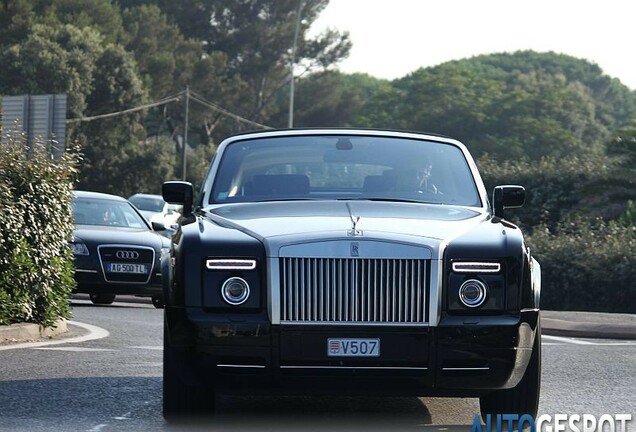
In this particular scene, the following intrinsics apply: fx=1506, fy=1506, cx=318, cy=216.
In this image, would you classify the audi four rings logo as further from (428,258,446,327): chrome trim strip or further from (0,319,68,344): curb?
(428,258,446,327): chrome trim strip

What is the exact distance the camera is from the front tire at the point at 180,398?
8148 mm

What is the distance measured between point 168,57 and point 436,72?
106ft

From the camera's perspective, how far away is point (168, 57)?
3307 inches

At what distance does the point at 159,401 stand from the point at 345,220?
2.03 meters

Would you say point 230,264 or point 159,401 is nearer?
point 230,264

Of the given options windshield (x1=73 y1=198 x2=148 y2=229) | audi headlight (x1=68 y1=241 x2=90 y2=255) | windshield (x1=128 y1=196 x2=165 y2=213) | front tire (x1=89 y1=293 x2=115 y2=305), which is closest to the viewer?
audi headlight (x1=68 y1=241 x2=90 y2=255)

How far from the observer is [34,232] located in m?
14.1

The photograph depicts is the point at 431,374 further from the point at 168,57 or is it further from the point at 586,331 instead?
the point at 168,57

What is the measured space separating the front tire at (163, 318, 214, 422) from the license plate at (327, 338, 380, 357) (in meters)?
0.82

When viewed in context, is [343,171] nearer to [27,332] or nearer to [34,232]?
[34,232]

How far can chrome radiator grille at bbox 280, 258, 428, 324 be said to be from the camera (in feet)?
25.1

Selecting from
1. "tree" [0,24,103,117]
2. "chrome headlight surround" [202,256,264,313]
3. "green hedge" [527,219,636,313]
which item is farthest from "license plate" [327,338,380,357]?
"tree" [0,24,103,117]

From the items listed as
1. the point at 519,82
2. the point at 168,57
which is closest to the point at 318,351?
the point at 168,57

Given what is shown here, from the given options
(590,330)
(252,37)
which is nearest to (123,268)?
(590,330)
